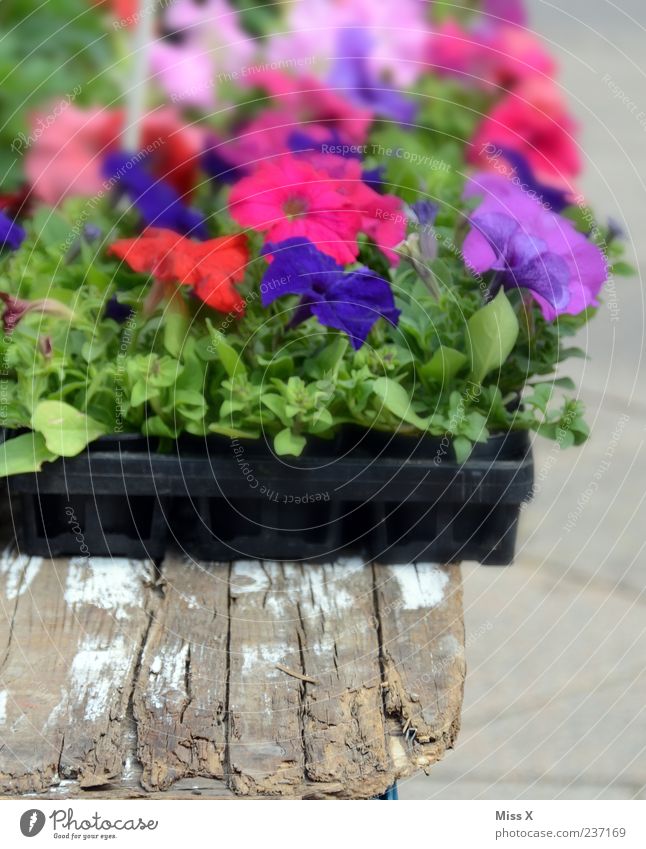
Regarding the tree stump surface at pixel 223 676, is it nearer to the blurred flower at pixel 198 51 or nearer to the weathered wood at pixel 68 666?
the weathered wood at pixel 68 666

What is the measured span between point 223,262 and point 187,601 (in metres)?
0.24

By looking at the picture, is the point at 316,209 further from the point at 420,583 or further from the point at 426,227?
the point at 420,583

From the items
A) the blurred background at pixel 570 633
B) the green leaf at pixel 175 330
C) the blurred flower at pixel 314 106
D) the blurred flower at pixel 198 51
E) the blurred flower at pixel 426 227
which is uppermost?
the blurred flower at pixel 198 51

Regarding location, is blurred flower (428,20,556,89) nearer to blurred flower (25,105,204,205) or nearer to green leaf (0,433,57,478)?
blurred flower (25,105,204,205)

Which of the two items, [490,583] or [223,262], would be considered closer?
[223,262]

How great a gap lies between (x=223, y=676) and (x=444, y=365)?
0.27m

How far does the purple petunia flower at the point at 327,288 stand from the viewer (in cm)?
70

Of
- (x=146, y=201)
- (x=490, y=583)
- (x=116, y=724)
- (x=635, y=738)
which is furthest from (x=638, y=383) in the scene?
(x=116, y=724)

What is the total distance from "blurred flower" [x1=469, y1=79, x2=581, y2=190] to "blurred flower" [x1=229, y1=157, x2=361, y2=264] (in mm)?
281

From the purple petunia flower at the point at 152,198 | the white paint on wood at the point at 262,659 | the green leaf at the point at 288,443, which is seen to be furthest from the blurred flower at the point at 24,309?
the white paint on wood at the point at 262,659

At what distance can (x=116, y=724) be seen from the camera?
600mm

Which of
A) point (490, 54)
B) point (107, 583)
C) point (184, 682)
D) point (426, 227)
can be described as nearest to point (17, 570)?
point (107, 583)

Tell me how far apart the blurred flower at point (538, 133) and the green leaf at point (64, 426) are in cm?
49
